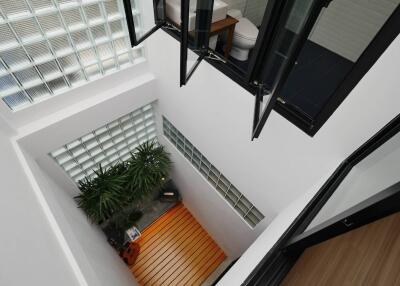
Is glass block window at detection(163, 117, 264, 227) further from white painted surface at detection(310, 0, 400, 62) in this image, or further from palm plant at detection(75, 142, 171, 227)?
white painted surface at detection(310, 0, 400, 62)

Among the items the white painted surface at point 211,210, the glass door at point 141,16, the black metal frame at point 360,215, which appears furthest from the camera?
the white painted surface at point 211,210

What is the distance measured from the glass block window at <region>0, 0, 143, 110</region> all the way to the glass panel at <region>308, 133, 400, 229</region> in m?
A: 2.43

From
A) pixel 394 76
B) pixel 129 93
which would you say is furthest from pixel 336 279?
pixel 129 93

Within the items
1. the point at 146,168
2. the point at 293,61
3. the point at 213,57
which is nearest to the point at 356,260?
the point at 293,61

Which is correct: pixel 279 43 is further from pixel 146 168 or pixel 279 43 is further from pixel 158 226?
pixel 158 226

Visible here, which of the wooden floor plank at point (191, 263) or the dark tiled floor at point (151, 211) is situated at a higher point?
the dark tiled floor at point (151, 211)

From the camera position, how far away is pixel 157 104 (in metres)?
3.33

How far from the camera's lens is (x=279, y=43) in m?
1.33

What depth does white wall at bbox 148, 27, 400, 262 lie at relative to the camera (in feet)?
4.21

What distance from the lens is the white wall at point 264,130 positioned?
128 cm

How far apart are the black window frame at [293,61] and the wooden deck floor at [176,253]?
312 centimetres

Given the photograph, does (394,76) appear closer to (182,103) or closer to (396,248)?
(396,248)

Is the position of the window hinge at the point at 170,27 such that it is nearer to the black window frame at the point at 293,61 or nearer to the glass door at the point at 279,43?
the black window frame at the point at 293,61

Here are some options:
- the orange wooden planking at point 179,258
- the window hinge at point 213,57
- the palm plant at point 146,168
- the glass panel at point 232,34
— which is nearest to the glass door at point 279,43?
the window hinge at point 213,57
